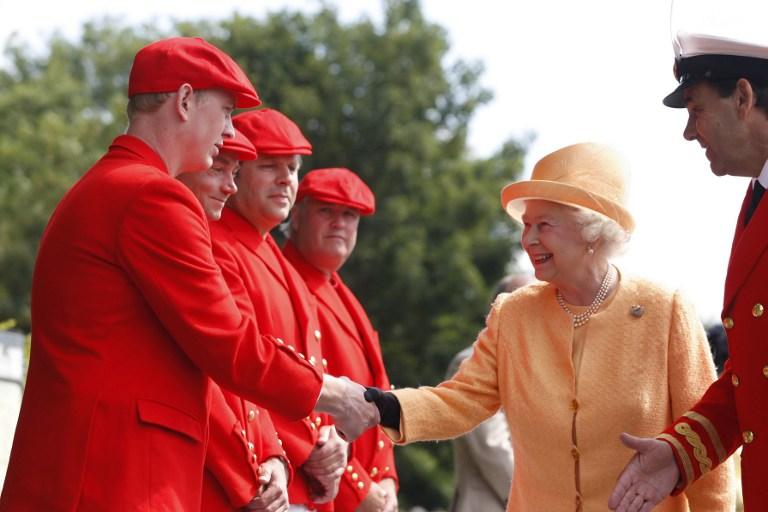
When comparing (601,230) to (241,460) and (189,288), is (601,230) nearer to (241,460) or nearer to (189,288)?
(241,460)

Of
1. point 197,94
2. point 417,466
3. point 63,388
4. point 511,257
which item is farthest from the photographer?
point 511,257

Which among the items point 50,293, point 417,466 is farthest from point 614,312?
point 417,466

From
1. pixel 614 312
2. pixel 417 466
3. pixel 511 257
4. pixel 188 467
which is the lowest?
pixel 417 466

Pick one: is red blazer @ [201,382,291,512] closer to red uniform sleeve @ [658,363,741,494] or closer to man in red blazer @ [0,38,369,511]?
man in red blazer @ [0,38,369,511]

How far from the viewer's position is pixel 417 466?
22797 millimetres

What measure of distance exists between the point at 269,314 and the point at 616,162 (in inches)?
57.2

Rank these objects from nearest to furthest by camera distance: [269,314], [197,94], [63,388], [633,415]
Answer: [63,388] < [197,94] < [633,415] < [269,314]

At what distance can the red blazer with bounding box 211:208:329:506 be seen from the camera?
17.5 ft

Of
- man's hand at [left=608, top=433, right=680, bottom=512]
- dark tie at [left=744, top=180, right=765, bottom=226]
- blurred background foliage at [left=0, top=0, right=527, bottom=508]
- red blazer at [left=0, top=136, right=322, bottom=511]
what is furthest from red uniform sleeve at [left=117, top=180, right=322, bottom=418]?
blurred background foliage at [left=0, top=0, right=527, bottom=508]

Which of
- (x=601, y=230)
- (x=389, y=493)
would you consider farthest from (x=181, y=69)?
(x=389, y=493)

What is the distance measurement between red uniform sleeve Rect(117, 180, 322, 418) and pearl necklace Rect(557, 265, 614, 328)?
1.32 meters

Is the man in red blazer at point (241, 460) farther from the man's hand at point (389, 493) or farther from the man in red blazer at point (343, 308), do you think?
the man's hand at point (389, 493)

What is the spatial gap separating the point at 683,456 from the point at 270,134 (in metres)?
2.36

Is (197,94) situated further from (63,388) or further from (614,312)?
(614,312)
